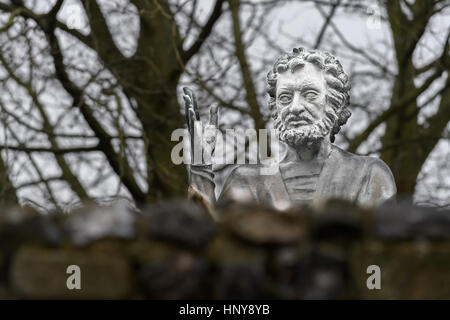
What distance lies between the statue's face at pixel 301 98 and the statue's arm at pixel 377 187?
0.46 meters

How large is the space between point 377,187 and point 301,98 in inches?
27.8

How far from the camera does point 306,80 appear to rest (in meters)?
7.04

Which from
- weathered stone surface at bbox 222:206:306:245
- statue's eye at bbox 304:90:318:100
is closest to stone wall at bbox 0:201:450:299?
weathered stone surface at bbox 222:206:306:245

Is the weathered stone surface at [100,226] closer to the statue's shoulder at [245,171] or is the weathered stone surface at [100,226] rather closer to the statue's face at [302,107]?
the statue's face at [302,107]

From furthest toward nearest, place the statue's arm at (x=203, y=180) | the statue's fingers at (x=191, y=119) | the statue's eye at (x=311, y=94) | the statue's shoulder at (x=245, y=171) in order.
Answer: the statue's shoulder at (x=245, y=171), the statue's eye at (x=311, y=94), the statue's fingers at (x=191, y=119), the statue's arm at (x=203, y=180)

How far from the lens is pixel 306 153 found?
7.09 meters

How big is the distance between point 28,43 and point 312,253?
7.99m

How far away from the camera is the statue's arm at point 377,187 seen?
680 centimetres

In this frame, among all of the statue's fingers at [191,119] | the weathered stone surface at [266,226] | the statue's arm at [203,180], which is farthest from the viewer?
the statue's fingers at [191,119]

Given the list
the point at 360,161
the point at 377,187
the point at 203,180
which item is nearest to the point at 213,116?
the point at 203,180

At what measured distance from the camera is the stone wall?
393 cm

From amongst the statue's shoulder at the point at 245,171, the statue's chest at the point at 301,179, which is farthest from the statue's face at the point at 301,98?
the statue's shoulder at the point at 245,171

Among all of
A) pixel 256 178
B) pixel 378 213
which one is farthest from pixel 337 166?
pixel 378 213
